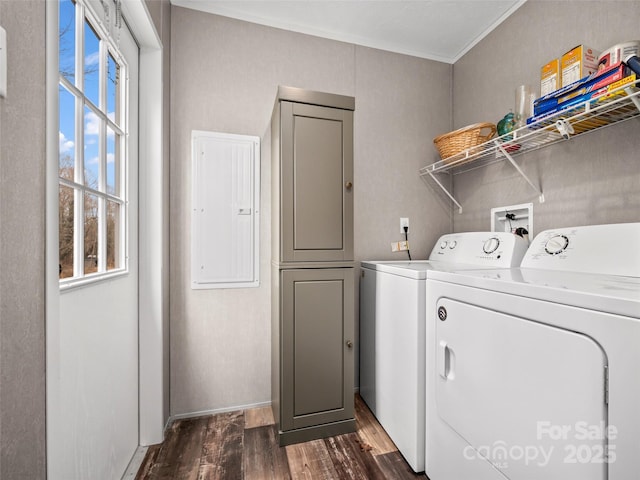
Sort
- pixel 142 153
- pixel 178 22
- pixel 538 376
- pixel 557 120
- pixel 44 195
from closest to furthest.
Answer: pixel 44 195
pixel 538 376
pixel 557 120
pixel 142 153
pixel 178 22

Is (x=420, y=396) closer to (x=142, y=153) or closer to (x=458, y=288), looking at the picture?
(x=458, y=288)

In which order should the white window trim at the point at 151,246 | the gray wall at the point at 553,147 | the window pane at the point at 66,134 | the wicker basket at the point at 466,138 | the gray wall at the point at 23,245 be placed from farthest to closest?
the wicker basket at the point at 466,138
the white window trim at the point at 151,246
the gray wall at the point at 553,147
the window pane at the point at 66,134
the gray wall at the point at 23,245

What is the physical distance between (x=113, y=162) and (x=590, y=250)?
205cm

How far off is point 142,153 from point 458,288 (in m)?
1.62

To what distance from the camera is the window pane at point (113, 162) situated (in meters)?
1.23

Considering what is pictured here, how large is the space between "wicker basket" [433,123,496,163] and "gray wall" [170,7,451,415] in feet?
1.13

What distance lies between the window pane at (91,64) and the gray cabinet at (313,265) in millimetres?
760

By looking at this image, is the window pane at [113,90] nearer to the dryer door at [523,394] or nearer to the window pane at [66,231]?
the window pane at [66,231]

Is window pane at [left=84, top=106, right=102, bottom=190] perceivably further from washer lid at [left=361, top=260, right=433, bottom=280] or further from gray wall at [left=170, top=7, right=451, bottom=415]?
washer lid at [left=361, top=260, right=433, bottom=280]

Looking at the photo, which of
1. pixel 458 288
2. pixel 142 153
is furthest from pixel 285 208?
pixel 458 288

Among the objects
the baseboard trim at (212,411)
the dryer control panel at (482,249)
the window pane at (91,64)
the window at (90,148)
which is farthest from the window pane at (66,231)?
the dryer control panel at (482,249)

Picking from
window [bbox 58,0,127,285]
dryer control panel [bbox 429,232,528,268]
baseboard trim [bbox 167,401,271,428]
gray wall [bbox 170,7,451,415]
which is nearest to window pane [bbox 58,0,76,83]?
window [bbox 58,0,127,285]

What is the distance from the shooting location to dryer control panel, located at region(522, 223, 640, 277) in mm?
1057

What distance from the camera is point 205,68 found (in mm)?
1772
